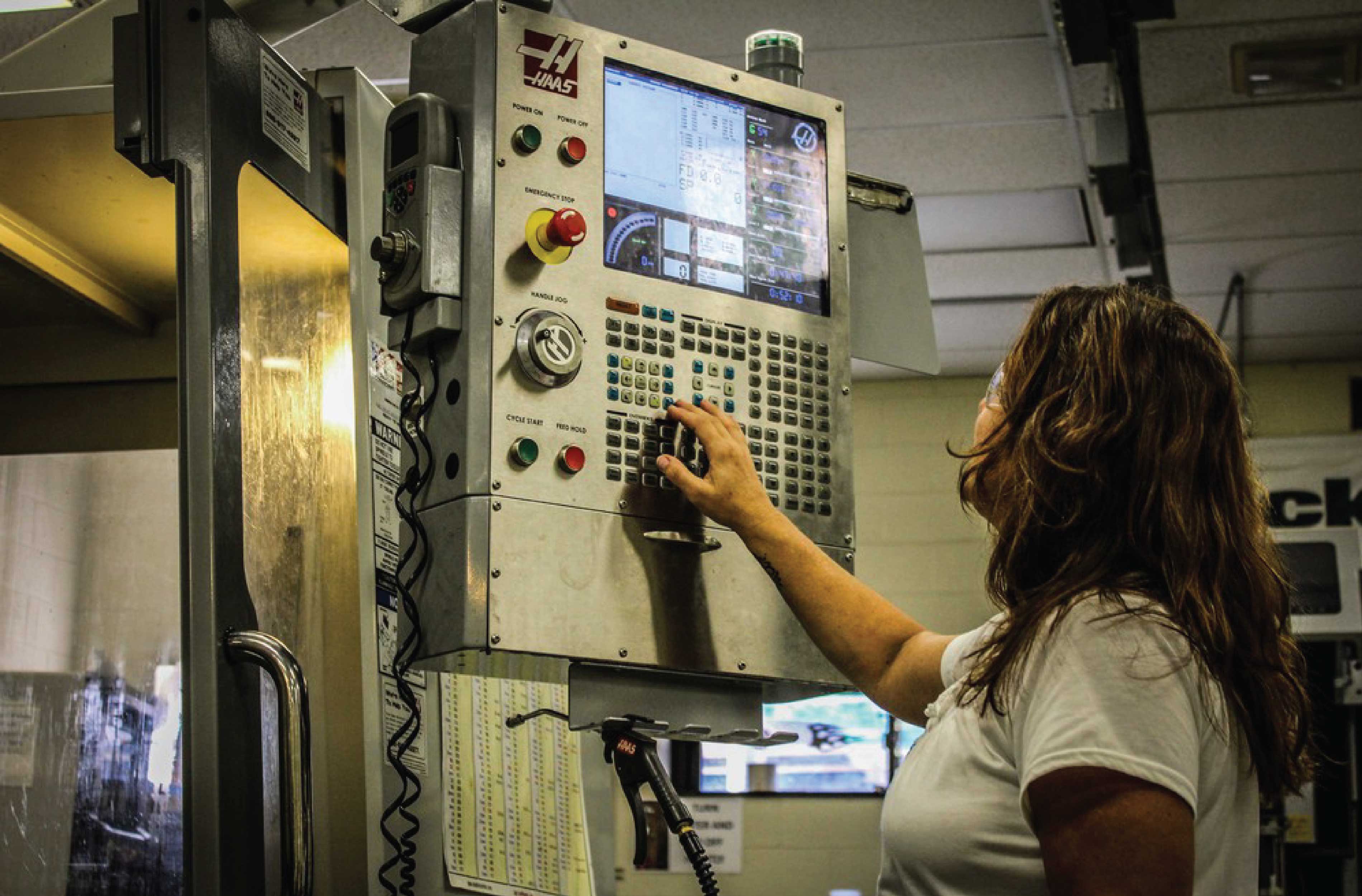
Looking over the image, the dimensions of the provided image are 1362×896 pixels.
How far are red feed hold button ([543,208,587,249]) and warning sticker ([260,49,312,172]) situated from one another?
36 centimetres

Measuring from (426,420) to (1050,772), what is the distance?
2.31ft

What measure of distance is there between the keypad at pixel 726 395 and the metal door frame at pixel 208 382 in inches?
14.8

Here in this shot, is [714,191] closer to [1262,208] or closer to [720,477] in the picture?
[720,477]

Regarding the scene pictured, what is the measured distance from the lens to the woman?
44.4 inches

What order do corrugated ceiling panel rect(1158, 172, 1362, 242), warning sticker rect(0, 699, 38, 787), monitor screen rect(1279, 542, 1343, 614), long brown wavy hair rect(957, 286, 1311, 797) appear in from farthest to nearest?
monitor screen rect(1279, 542, 1343, 614), corrugated ceiling panel rect(1158, 172, 1362, 242), warning sticker rect(0, 699, 38, 787), long brown wavy hair rect(957, 286, 1311, 797)

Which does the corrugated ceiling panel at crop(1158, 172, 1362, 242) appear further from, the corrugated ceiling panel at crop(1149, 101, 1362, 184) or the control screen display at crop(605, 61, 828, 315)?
the control screen display at crop(605, 61, 828, 315)

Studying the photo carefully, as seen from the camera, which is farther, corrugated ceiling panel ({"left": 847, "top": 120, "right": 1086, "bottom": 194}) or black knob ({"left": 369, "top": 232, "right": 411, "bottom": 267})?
corrugated ceiling panel ({"left": 847, "top": 120, "right": 1086, "bottom": 194})

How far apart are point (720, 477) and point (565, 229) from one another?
0.30 meters

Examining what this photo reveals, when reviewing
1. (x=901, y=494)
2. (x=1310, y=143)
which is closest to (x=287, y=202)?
(x=1310, y=143)

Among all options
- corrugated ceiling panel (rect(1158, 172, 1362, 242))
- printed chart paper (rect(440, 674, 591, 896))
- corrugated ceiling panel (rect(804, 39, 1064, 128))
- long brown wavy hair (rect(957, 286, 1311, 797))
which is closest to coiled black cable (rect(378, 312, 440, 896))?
printed chart paper (rect(440, 674, 591, 896))

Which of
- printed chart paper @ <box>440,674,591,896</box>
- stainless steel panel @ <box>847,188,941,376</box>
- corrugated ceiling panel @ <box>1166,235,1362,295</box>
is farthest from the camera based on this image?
corrugated ceiling panel @ <box>1166,235,1362,295</box>

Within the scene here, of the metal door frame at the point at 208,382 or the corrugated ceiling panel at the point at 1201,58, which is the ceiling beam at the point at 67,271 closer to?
the metal door frame at the point at 208,382

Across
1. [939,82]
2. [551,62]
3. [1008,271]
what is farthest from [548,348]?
[1008,271]

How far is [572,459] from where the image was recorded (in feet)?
4.92
